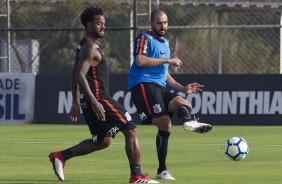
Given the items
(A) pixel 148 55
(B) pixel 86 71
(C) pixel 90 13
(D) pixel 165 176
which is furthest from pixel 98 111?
(A) pixel 148 55

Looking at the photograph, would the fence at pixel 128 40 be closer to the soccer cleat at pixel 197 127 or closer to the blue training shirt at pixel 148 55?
the blue training shirt at pixel 148 55

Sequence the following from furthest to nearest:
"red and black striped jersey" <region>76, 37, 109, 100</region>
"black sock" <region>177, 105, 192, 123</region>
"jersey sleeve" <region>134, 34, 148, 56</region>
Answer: "jersey sleeve" <region>134, 34, 148, 56</region> < "black sock" <region>177, 105, 192, 123</region> < "red and black striped jersey" <region>76, 37, 109, 100</region>

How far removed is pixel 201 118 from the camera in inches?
974

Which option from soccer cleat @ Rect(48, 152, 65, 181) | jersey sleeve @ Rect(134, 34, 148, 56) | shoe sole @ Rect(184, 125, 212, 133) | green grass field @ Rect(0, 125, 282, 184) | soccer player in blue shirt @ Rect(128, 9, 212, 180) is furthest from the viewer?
jersey sleeve @ Rect(134, 34, 148, 56)

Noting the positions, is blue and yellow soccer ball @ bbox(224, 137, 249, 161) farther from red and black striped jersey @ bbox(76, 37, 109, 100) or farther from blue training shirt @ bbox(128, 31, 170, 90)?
red and black striped jersey @ bbox(76, 37, 109, 100)

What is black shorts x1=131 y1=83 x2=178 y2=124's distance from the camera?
13.2 metres

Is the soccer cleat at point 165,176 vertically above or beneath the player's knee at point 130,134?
beneath

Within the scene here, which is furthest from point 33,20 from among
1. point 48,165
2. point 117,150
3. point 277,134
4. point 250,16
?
point 48,165

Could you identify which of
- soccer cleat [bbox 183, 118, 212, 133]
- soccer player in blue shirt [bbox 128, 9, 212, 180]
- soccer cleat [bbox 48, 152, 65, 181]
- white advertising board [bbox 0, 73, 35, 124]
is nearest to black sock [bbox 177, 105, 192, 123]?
soccer player in blue shirt [bbox 128, 9, 212, 180]

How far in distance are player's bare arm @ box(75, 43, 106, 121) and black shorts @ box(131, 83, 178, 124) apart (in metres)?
1.31

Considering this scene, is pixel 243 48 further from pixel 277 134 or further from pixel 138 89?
pixel 138 89

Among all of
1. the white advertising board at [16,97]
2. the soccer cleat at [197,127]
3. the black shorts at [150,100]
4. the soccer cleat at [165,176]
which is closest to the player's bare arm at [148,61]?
the black shorts at [150,100]

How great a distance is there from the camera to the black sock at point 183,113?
41.6 feet

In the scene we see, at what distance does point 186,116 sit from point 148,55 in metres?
1.18
